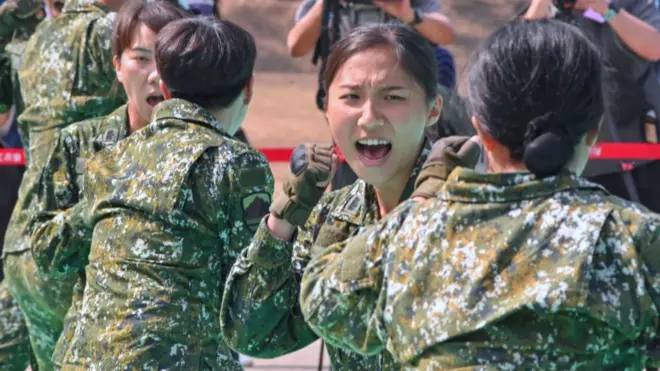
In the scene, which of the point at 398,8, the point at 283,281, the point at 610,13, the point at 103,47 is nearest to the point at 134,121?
the point at 103,47

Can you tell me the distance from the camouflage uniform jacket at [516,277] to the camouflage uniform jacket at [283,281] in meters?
0.48

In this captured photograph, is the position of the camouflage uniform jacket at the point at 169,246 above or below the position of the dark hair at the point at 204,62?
below

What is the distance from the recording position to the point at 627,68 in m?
5.80

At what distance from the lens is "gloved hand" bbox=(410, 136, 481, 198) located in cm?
231

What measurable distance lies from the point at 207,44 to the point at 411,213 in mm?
1311

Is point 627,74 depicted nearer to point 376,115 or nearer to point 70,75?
point 70,75

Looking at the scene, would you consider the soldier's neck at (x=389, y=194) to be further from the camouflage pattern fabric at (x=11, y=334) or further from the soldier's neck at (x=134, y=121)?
the camouflage pattern fabric at (x=11, y=334)

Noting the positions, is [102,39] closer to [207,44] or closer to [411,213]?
[207,44]

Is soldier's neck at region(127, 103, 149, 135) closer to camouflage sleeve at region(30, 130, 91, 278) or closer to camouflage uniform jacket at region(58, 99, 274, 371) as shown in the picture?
camouflage sleeve at region(30, 130, 91, 278)

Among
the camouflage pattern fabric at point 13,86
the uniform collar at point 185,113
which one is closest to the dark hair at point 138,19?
the uniform collar at point 185,113

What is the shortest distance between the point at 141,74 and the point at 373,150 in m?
1.57

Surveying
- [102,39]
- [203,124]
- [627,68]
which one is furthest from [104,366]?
[627,68]

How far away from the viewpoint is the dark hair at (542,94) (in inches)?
83.1

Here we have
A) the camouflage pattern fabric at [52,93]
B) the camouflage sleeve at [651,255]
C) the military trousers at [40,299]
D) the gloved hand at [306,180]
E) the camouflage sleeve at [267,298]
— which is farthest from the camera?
the camouflage pattern fabric at [52,93]
